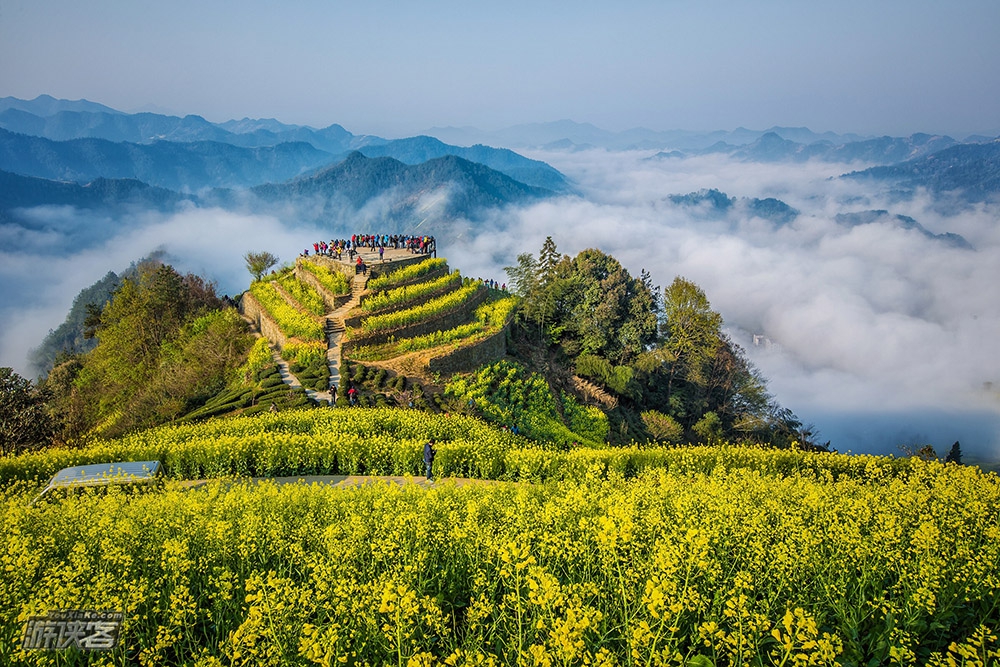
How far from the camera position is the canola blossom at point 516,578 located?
15.7 ft

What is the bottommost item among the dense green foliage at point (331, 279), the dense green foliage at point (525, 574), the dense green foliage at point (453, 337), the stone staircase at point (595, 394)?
the stone staircase at point (595, 394)

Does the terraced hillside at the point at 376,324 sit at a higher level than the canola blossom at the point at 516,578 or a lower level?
higher

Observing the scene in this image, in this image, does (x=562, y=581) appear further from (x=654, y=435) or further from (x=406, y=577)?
(x=654, y=435)

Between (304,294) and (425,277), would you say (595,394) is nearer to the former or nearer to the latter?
(425,277)

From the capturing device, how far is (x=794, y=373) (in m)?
146

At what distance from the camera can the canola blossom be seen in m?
4.78

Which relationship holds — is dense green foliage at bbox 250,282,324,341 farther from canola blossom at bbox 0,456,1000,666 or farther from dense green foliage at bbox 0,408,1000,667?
canola blossom at bbox 0,456,1000,666

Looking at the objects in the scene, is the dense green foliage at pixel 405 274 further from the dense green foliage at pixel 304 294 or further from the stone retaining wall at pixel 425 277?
the dense green foliage at pixel 304 294

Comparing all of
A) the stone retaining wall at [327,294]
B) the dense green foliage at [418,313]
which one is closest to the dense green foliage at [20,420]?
the stone retaining wall at [327,294]

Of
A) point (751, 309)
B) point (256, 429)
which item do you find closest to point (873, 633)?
point (256, 429)

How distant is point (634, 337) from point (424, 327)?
15.8 m

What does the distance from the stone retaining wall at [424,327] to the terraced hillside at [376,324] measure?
0.05m

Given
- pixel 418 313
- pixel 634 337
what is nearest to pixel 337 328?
pixel 418 313

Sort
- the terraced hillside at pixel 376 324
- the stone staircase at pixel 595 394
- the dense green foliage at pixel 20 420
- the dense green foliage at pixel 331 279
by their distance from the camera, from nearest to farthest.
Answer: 1. the dense green foliage at pixel 20 420
2. the terraced hillside at pixel 376 324
3. the dense green foliage at pixel 331 279
4. the stone staircase at pixel 595 394
